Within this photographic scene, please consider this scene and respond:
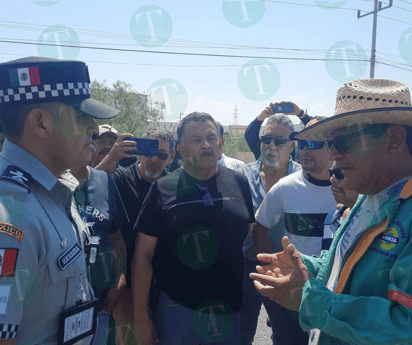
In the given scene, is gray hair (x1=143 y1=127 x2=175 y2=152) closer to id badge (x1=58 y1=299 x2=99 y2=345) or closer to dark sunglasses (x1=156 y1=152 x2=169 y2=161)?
dark sunglasses (x1=156 y1=152 x2=169 y2=161)

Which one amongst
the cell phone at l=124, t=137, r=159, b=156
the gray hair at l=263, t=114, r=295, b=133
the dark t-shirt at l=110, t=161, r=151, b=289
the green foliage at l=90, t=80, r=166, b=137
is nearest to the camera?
the dark t-shirt at l=110, t=161, r=151, b=289

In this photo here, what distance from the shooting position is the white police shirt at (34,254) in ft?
3.69

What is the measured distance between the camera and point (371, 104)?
145cm

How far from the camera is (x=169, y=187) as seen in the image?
8.11 feet

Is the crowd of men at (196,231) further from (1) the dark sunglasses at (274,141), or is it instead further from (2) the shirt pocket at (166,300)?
(1) the dark sunglasses at (274,141)

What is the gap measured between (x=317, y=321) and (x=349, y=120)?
89 cm

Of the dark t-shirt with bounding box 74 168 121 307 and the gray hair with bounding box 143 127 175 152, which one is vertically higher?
the gray hair with bounding box 143 127 175 152

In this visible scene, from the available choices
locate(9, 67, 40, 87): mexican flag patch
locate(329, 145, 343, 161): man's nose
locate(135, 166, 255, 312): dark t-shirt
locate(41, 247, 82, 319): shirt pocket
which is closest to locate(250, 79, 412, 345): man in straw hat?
locate(329, 145, 343, 161): man's nose

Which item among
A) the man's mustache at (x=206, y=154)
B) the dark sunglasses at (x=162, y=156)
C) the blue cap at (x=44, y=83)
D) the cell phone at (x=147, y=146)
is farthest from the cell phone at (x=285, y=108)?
the blue cap at (x=44, y=83)

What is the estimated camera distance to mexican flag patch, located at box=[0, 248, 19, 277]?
1.11m

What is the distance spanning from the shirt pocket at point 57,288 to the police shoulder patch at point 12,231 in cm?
17

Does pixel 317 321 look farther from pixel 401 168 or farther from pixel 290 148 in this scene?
pixel 290 148

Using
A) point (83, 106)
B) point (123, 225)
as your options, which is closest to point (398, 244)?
point (83, 106)

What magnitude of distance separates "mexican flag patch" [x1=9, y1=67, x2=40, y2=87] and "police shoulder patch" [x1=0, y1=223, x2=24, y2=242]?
0.61 meters
